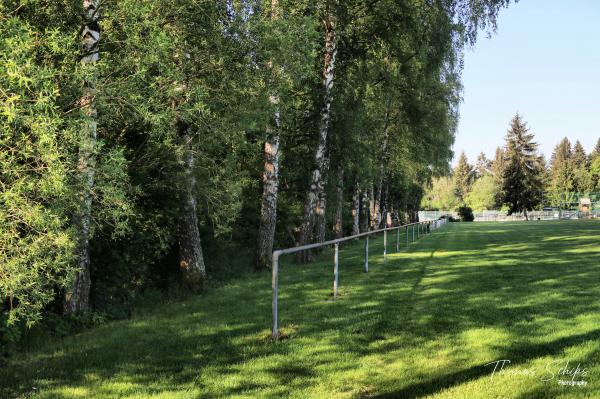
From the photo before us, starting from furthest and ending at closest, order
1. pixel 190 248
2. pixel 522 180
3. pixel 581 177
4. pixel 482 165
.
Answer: pixel 482 165, pixel 581 177, pixel 522 180, pixel 190 248

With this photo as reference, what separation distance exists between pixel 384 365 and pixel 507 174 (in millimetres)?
83140

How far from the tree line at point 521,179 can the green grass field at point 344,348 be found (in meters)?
44.3

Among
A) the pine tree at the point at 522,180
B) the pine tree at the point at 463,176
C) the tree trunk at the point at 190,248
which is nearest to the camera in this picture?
the tree trunk at the point at 190,248

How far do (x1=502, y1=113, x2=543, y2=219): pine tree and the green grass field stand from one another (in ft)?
248

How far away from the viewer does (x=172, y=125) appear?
29.2 feet

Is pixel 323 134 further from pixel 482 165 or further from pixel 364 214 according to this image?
pixel 482 165

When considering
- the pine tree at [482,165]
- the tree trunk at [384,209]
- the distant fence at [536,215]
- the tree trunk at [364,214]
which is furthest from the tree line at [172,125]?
the pine tree at [482,165]

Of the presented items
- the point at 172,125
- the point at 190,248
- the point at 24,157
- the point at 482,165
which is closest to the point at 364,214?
the point at 190,248

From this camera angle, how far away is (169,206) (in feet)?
37.3

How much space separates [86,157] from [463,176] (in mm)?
145949

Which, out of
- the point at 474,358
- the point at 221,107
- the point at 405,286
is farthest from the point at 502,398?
the point at 221,107

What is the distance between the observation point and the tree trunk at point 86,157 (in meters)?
6.01

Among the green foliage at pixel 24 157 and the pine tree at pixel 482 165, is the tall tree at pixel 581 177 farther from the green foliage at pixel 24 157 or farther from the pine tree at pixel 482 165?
the green foliage at pixel 24 157

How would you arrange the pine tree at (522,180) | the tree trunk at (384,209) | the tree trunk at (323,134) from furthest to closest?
the pine tree at (522,180)
the tree trunk at (384,209)
the tree trunk at (323,134)
